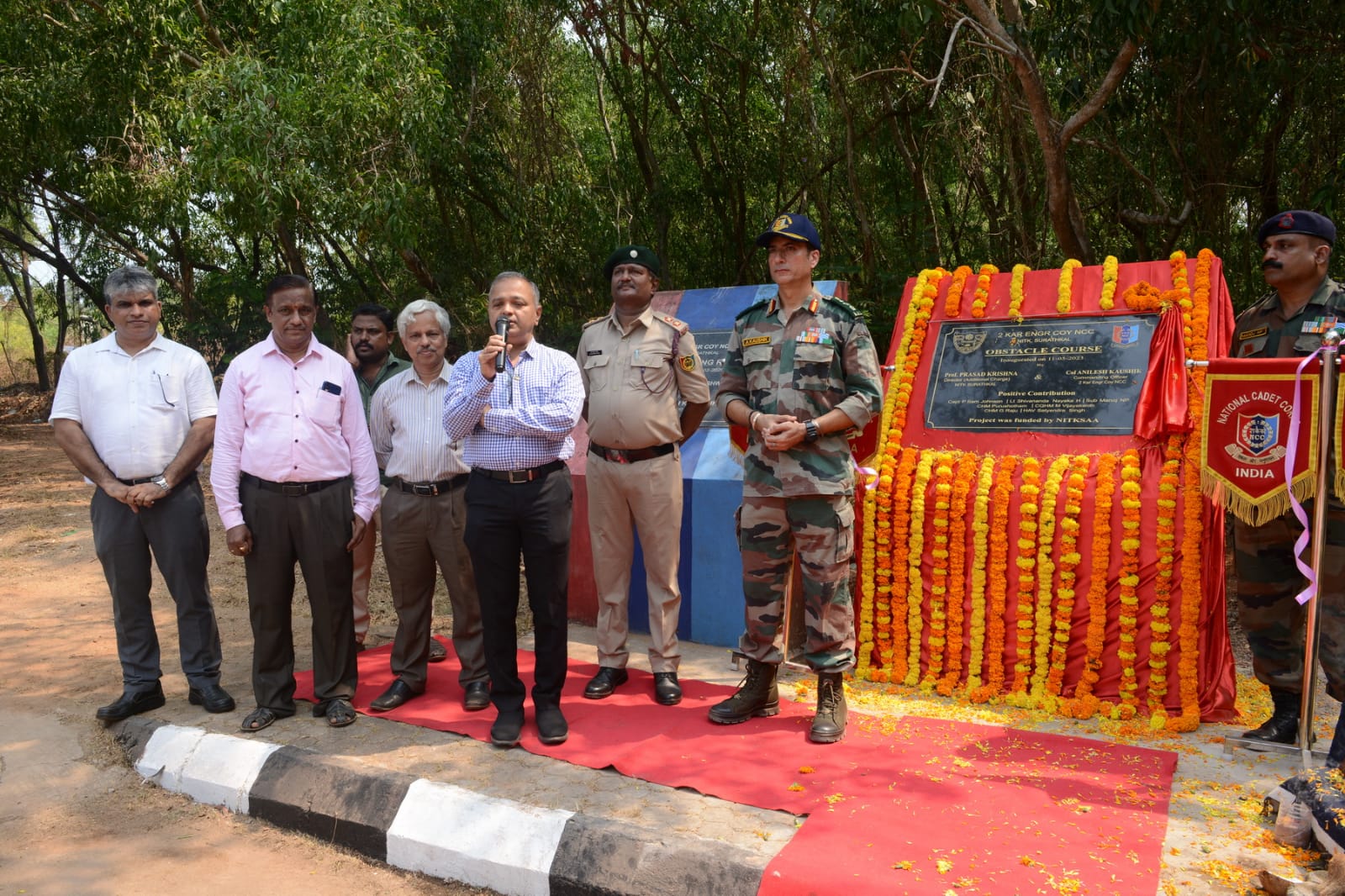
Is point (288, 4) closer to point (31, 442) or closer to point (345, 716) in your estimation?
point (345, 716)

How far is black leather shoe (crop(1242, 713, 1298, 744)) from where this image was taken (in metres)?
3.80

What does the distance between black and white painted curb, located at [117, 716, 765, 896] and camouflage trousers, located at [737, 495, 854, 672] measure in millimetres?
1227

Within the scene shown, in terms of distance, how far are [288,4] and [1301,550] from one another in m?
7.94

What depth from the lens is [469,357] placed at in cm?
379

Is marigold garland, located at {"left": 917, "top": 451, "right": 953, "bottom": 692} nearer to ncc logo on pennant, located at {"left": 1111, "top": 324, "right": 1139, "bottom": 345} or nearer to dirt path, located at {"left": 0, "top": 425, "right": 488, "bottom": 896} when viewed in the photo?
ncc logo on pennant, located at {"left": 1111, "top": 324, "right": 1139, "bottom": 345}

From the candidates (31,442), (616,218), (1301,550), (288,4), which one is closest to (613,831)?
(1301,550)

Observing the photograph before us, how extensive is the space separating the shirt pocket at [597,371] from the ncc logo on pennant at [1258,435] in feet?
8.59

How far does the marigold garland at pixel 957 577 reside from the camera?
4.55 meters

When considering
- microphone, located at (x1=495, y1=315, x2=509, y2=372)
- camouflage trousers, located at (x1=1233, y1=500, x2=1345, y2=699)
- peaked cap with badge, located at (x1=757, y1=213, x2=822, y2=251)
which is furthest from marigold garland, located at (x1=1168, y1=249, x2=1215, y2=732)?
microphone, located at (x1=495, y1=315, x2=509, y2=372)

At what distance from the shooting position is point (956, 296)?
500 cm

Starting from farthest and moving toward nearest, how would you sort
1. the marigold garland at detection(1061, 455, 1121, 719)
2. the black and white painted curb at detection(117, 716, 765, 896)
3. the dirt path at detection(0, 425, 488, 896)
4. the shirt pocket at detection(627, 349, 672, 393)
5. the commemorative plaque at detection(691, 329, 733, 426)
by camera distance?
the commemorative plaque at detection(691, 329, 733, 426) → the shirt pocket at detection(627, 349, 672, 393) → the marigold garland at detection(1061, 455, 1121, 719) → the dirt path at detection(0, 425, 488, 896) → the black and white painted curb at detection(117, 716, 765, 896)

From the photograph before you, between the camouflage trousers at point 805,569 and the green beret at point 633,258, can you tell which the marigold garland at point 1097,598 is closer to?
the camouflage trousers at point 805,569

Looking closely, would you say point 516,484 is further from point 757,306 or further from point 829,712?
point 829,712

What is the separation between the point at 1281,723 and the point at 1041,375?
177cm
